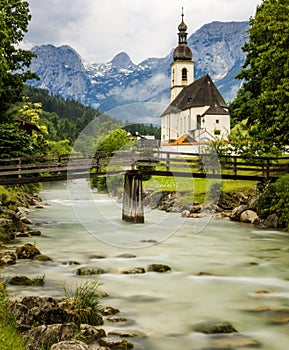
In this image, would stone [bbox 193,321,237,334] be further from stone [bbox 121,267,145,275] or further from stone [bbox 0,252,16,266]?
stone [bbox 0,252,16,266]

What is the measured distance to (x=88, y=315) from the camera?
362 inches

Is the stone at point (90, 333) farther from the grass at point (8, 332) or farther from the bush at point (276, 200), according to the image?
the bush at point (276, 200)

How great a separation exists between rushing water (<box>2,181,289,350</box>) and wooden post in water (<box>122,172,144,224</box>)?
2.57ft

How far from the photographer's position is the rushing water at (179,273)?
9.66 m

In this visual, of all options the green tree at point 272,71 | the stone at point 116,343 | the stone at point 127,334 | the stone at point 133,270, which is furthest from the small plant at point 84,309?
the green tree at point 272,71

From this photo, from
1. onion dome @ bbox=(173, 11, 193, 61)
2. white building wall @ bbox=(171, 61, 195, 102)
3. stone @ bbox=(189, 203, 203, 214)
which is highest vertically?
onion dome @ bbox=(173, 11, 193, 61)

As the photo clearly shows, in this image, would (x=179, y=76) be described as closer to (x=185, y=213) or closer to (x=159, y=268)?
(x=185, y=213)

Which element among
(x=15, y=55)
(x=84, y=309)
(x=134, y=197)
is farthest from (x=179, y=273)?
(x=15, y=55)

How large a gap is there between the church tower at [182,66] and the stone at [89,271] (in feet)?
316

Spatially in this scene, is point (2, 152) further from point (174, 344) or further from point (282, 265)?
point (174, 344)

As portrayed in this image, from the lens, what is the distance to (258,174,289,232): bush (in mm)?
24328

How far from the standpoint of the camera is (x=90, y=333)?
8.51 metres

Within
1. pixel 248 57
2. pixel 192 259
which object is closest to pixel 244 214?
pixel 248 57

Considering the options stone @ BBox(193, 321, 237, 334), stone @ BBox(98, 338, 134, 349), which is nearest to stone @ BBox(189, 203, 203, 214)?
stone @ BBox(193, 321, 237, 334)
